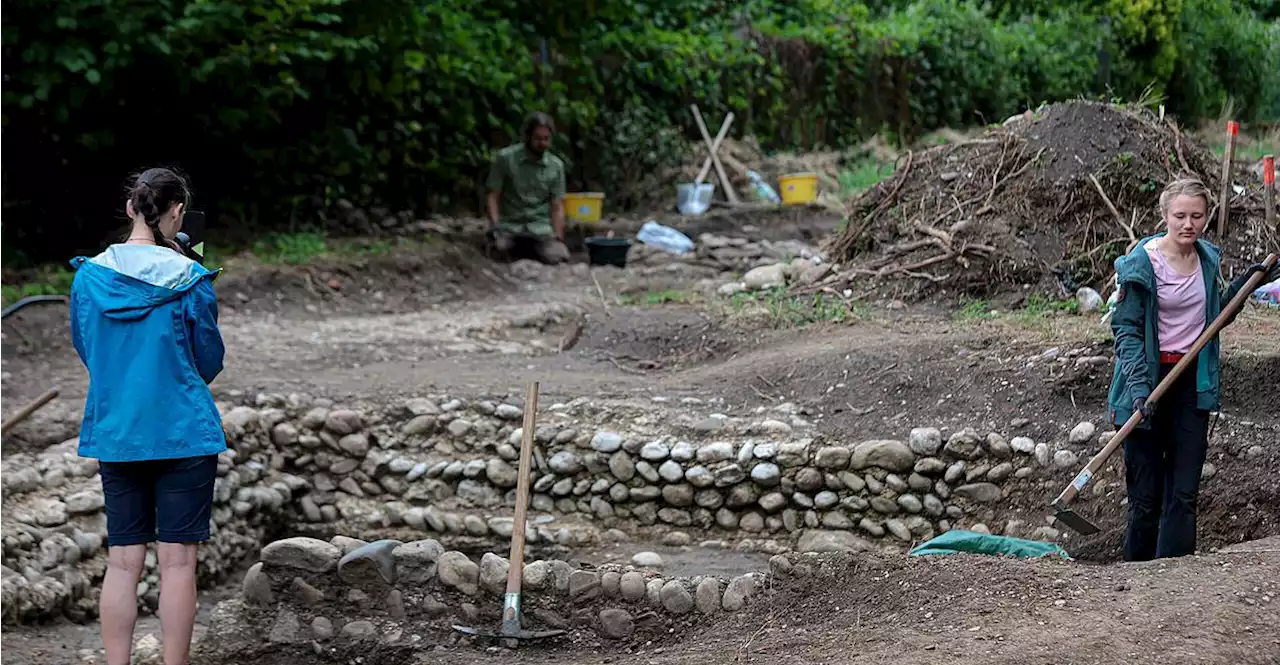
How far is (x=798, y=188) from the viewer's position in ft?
42.7

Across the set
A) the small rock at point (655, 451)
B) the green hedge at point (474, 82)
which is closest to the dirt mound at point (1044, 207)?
the green hedge at point (474, 82)

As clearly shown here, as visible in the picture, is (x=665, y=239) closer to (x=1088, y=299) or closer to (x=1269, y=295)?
(x=1088, y=299)

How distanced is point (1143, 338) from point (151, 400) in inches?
120

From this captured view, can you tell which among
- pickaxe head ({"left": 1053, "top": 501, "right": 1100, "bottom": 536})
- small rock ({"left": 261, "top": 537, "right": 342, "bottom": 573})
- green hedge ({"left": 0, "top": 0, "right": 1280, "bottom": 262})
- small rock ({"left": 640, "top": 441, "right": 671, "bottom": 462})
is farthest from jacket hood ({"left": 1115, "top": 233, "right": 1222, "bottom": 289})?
green hedge ({"left": 0, "top": 0, "right": 1280, "bottom": 262})

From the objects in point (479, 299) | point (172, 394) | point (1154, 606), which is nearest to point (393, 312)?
point (479, 299)

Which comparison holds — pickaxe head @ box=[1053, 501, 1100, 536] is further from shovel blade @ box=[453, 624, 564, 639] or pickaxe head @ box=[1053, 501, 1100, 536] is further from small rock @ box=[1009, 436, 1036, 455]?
shovel blade @ box=[453, 624, 564, 639]

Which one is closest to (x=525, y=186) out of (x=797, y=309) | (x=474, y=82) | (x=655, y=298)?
(x=474, y=82)

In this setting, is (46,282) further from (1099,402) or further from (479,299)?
(1099,402)

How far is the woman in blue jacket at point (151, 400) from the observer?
3.44 meters

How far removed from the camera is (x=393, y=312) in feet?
30.3

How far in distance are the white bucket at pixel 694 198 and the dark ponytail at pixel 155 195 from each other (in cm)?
956

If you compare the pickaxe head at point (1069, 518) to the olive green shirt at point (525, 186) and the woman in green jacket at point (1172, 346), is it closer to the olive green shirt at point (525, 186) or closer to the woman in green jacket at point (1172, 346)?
the woman in green jacket at point (1172, 346)

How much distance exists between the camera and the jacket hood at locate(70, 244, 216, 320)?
11.3ft

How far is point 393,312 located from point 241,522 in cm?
339
